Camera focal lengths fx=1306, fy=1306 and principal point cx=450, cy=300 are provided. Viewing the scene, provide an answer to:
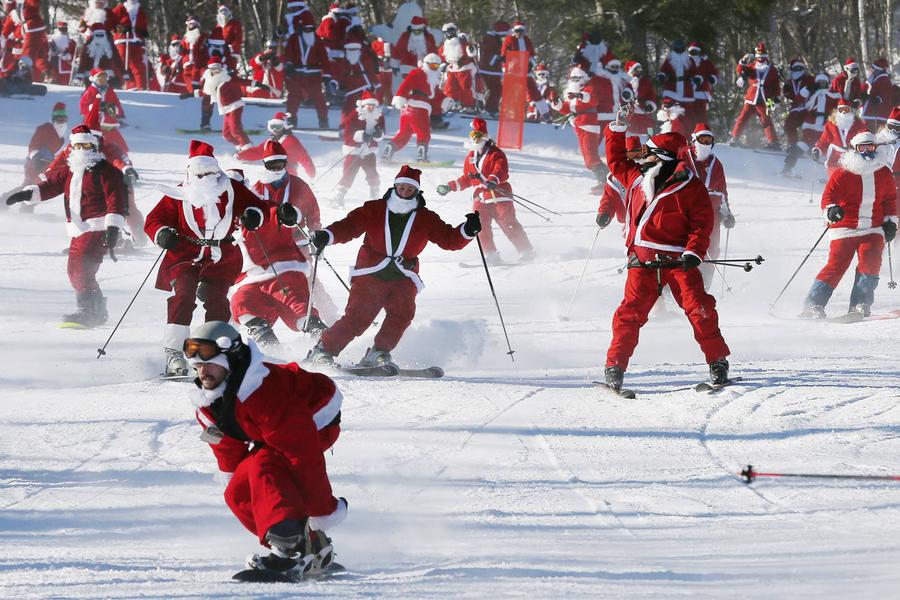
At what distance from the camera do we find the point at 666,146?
790 cm

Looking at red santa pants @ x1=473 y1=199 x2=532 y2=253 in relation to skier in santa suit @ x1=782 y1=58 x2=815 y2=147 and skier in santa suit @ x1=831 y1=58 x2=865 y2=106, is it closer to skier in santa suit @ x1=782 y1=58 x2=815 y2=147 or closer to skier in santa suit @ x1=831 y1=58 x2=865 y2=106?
skier in santa suit @ x1=782 y1=58 x2=815 y2=147

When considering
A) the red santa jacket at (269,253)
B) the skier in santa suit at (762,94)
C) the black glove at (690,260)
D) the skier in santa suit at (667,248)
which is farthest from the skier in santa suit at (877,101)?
→ the black glove at (690,260)

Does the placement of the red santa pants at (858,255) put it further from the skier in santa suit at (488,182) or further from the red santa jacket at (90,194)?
the red santa jacket at (90,194)

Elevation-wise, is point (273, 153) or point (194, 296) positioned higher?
point (273, 153)

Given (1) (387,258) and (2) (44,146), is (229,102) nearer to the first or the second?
(2) (44,146)

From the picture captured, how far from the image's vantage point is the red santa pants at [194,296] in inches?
337

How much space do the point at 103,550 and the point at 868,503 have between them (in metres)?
3.32

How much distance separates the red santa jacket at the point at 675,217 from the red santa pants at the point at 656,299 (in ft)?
0.26

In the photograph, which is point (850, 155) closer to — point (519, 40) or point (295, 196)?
point (295, 196)

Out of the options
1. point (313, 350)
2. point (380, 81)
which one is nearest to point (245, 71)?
point (380, 81)

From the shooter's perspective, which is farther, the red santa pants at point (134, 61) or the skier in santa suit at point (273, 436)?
the red santa pants at point (134, 61)

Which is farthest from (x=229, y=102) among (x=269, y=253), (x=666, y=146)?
(x=666, y=146)

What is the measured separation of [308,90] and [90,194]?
1040 centimetres

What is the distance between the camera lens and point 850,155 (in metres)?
11.2
